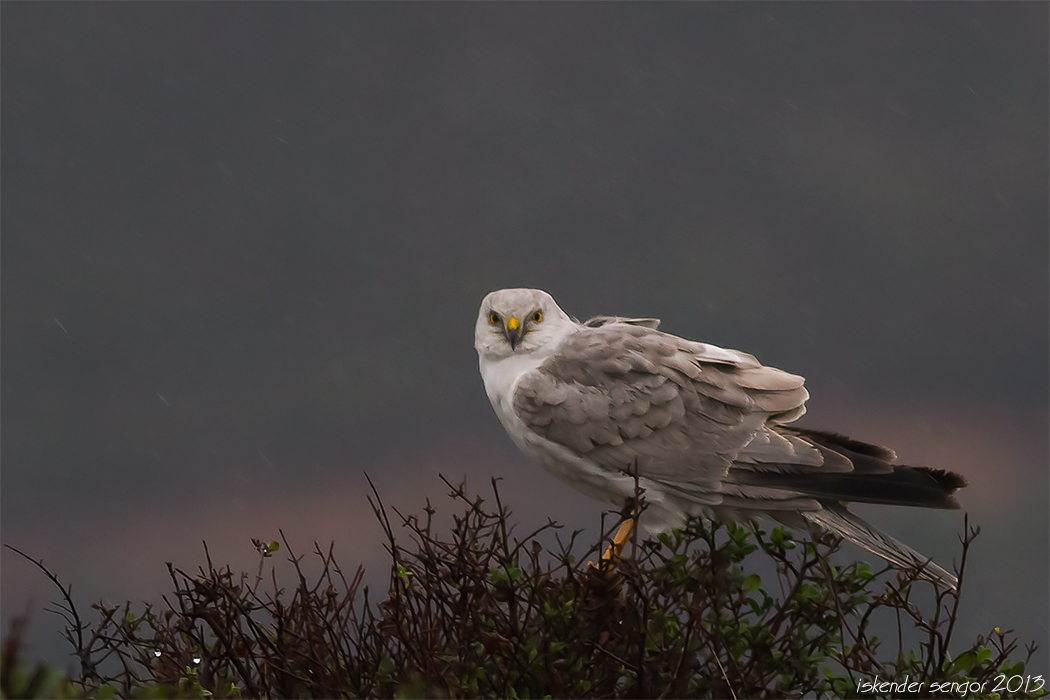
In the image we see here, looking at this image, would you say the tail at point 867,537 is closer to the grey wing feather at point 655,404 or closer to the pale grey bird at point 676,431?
the pale grey bird at point 676,431

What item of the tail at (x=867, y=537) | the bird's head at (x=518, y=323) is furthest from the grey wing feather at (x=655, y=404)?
the tail at (x=867, y=537)

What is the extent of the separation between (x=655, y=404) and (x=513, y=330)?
68cm

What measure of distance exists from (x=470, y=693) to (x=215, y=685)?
0.90 metres

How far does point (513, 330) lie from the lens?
4.55 meters

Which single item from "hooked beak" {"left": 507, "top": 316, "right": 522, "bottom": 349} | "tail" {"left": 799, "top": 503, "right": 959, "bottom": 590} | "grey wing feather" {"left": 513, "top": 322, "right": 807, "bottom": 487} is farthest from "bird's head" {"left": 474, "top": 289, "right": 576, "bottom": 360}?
"tail" {"left": 799, "top": 503, "right": 959, "bottom": 590}

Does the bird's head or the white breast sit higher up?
the bird's head

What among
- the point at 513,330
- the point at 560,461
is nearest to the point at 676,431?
the point at 560,461

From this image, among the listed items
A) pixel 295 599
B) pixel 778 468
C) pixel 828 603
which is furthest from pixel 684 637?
pixel 295 599

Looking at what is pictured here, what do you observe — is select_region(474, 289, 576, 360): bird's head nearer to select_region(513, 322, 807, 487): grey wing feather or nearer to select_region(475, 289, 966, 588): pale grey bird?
select_region(475, 289, 966, 588): pale grey bird

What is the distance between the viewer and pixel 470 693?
3.36 metres

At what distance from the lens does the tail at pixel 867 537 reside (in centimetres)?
401

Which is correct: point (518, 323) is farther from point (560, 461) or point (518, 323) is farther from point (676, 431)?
point (676, 431)

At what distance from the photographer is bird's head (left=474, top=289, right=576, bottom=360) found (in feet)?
15.1

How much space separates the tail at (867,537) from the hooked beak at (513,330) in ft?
4.56
